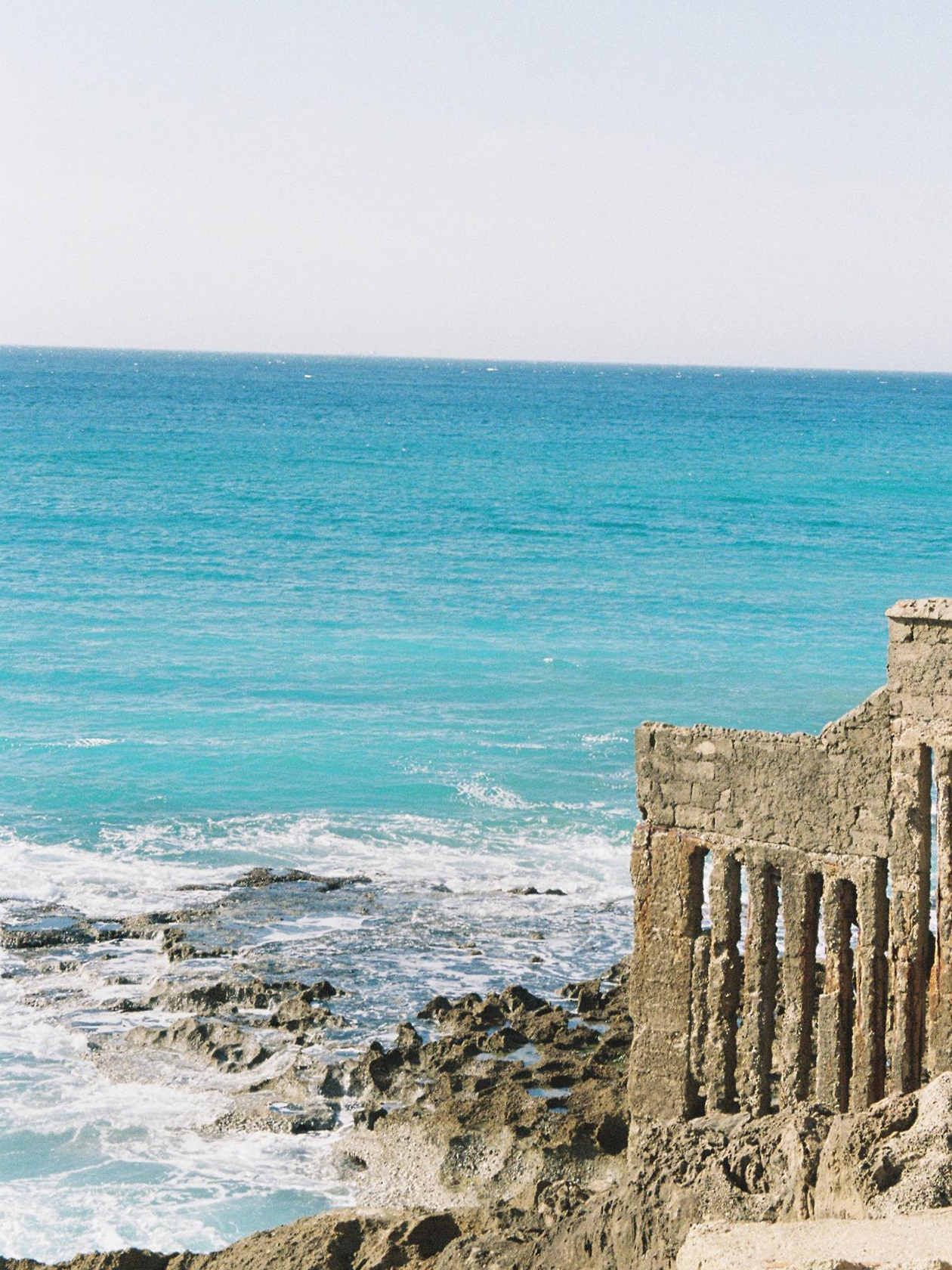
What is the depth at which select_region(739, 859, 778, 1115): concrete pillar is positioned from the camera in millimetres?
11797

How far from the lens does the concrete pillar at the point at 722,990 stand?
39.3ft

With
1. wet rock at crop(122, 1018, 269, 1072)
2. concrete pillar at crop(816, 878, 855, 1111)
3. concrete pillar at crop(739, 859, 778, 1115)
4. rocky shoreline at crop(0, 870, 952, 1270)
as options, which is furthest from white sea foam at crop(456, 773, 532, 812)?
concrete pillar at crop(816, 878, 855, 1111)

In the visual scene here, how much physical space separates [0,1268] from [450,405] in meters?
146

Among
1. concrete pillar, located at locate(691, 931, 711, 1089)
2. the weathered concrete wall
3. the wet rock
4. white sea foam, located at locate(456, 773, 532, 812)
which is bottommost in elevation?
the wet rock

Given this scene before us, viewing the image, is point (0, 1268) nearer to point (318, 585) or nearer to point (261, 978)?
point (261, 978)

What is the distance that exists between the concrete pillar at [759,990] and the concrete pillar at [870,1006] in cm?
63

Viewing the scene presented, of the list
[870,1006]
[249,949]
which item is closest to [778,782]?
[870,1006]

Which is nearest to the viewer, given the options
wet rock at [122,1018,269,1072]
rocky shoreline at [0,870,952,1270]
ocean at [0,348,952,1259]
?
rocky shoreline at [0,870,952,1270]

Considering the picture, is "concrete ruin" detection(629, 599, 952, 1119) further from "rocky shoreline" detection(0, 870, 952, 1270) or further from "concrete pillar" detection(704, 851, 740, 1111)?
"rocky shoreline" detection(0, 870, 952, 1270)

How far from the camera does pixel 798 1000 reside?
39.0 ft

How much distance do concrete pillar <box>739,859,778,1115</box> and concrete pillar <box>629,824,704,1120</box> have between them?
1.40ft

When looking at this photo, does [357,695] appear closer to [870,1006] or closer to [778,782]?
[778,782]

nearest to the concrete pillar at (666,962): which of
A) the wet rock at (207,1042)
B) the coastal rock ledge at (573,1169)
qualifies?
the coastal rock ledge at (573,1169)

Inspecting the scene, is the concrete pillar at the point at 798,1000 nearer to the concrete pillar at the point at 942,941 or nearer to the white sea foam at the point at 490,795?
the concrete pillar at the point at 942,941
